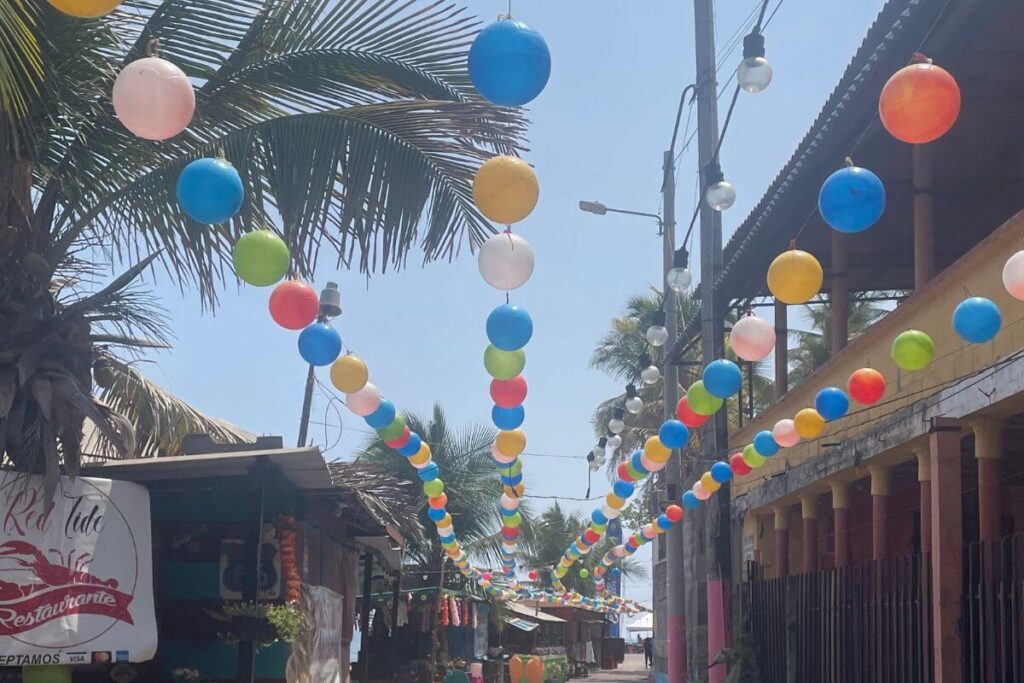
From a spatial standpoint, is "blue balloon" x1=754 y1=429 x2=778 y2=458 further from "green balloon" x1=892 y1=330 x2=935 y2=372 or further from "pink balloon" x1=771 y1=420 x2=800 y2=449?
"green balloon" x1=892 y1=330 x2=935 y2=372

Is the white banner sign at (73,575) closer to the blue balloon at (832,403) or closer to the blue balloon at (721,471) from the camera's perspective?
the blue balloon at (832,403)

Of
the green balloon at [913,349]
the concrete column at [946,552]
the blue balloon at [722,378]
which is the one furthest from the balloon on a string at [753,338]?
the concrete column at [946,552]

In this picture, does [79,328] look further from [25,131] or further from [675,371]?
[675,371]

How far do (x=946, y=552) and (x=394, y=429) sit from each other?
18.4 feet

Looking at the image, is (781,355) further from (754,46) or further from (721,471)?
(754,46)

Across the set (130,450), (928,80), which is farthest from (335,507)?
(928,80)

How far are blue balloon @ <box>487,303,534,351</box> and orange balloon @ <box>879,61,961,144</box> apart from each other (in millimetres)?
3083

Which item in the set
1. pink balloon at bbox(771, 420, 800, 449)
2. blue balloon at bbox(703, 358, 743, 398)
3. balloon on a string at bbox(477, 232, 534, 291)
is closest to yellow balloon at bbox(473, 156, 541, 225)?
balloon on a string at bbox(477, 232, 534, 291)

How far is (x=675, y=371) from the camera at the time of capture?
2195 cm

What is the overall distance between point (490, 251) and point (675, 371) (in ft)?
47.1

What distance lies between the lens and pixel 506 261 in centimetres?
796

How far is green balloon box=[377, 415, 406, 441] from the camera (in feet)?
42.2

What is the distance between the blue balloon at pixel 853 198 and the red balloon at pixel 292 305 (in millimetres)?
3589

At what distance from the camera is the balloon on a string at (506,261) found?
796cm
